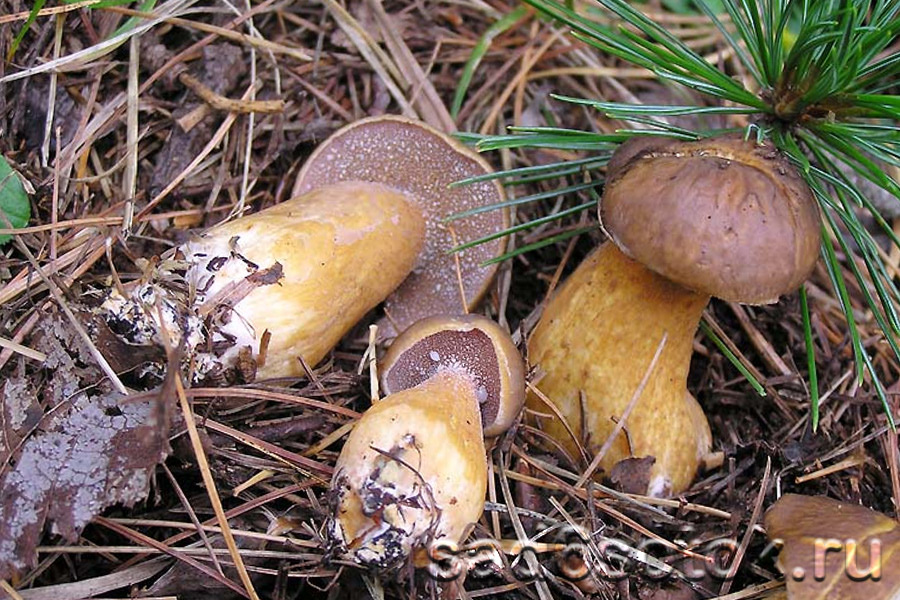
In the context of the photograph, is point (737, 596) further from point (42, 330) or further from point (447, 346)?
point (42, 330)

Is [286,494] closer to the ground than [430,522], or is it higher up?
closer to the ground

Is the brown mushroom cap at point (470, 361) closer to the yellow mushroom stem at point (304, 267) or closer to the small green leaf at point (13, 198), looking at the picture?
the yellow mushroom stem at point (304, 267)

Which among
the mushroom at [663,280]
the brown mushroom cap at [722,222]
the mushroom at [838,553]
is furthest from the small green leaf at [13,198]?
the mushroom at [838,553]

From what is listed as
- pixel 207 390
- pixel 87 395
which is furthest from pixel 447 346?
pixel 87 395

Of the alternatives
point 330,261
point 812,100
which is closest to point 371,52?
point 330,261

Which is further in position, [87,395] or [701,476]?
[701,476]

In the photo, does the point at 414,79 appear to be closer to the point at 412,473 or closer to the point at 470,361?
the point at 470,361
